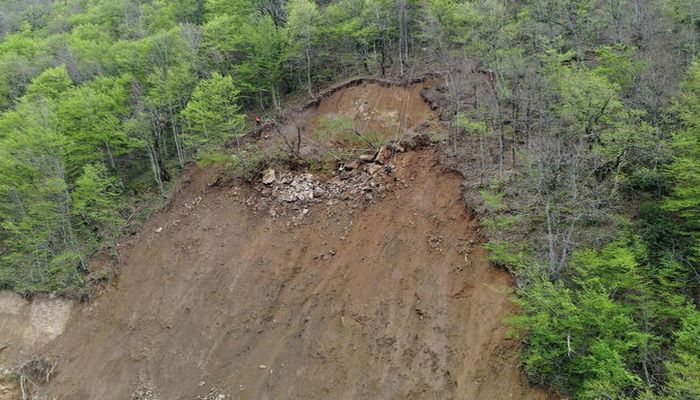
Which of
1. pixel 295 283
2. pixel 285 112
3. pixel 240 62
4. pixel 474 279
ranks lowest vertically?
pixel 295 283

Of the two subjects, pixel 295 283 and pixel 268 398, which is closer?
pixel 268 398

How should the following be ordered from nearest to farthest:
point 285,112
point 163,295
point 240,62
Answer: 1. point 163,295
2. point 285,112
3. point 240,62

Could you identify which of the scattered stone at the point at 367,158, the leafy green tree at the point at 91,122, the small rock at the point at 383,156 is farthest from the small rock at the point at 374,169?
the leafy green tree at the point at 91,122

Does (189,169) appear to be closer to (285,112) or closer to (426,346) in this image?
(285,112)

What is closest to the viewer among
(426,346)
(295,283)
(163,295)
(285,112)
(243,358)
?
(426,346)

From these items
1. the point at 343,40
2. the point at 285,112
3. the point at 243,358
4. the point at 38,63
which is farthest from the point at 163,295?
the point at 38,63

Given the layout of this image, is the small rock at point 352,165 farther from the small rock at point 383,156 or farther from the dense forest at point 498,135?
the dense forest at point 498,135

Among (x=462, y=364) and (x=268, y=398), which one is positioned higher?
(x=462, y=364)
